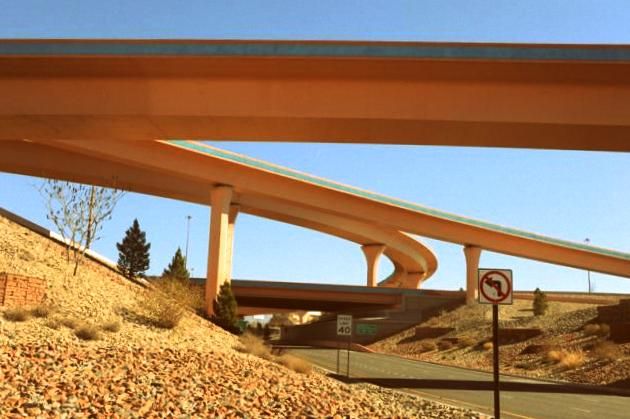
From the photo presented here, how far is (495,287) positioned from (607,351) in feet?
85.0

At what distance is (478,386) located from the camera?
24.3m

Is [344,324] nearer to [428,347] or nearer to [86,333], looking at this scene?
[86,333]

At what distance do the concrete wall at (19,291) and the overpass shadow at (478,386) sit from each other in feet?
35.5

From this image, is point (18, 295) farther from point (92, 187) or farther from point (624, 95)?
point (624, 95)

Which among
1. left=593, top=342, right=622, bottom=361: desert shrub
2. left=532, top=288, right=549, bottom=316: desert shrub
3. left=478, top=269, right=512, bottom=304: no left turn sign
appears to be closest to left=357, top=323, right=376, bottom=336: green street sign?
left=532, top=288, right=549, bottom=316: desert shrub

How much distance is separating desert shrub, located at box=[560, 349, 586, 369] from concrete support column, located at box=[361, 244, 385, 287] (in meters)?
38.8

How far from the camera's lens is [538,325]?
4956 cm

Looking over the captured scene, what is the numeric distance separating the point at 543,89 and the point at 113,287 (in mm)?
18138

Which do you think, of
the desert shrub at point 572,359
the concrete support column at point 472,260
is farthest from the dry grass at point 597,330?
the concrete support column at point 472,260

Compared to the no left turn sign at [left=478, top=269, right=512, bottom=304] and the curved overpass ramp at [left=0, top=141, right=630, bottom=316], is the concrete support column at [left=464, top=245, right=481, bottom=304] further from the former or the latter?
the no left turn sign at [left=478, top=269, right=512, bottom=304]

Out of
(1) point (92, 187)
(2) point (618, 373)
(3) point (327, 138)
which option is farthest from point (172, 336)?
(2) point (618, 373)

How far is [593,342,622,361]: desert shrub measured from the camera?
105ft

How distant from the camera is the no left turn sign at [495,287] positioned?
1070 cm

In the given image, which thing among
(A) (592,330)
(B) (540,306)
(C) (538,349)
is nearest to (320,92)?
(C) (538,349)
